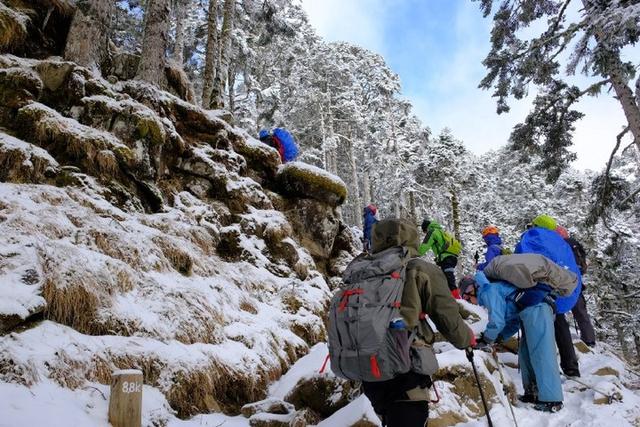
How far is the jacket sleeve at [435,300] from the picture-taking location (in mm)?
3029

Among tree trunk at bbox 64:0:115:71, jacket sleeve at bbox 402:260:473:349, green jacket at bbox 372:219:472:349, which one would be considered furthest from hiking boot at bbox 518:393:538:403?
tree trunk at bbox 64:0:115:71

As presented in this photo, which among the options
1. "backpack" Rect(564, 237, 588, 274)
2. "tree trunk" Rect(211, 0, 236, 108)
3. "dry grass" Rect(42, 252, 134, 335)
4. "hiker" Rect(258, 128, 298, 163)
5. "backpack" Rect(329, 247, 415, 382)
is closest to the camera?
"backpack" Rect(329, 247, 415, 382)

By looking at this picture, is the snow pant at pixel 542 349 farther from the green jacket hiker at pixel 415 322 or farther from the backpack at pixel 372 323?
the backpack at pixel 372 323

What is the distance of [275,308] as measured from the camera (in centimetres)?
731

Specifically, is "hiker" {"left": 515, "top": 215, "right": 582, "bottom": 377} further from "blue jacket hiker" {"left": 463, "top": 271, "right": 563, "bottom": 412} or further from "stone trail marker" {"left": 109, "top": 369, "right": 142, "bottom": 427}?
"stone trail marker" {"left": 109, "top": 369, "right": 142, "bottom": 427}

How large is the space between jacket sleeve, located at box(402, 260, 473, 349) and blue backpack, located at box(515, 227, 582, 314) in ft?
9.38

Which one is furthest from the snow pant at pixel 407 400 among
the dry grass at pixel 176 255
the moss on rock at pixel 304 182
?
the moss on rock at pixel 304 182

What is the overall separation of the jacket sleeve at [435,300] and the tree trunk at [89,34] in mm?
8144

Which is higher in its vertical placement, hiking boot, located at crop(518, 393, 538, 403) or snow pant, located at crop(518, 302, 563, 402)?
snow pant, located at crop(518, 302, 563, 402)

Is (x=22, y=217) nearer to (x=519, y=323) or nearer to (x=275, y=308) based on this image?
(x=275, y=308)

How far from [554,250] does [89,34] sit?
9192mm

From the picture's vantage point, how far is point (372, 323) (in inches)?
112

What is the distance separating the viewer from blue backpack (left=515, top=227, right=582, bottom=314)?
525cm

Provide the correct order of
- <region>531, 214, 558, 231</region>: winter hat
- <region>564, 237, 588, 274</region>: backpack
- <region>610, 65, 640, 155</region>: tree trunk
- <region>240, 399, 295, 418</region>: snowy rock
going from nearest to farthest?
<region>240, 399, 295, 418</region>: snowy rock < <region>531, 214, 558, 231</region>: winter hat < <region>564, 237, 588, 274</region>: backpack < <region>610, 65, 640, 155</region>: tree trunk
